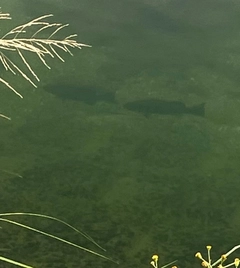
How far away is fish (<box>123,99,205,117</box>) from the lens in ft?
9.13

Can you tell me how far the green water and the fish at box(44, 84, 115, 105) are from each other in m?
0.04

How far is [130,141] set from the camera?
2.58 metres

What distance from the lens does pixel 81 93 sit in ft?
9.46

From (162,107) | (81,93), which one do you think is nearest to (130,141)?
(162,107)

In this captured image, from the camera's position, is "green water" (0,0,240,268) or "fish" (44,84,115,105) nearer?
"green water" (0,0,240,268)

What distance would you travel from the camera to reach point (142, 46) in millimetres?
3264

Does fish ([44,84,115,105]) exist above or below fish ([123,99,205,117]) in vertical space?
above

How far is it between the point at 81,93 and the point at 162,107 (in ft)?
1.41

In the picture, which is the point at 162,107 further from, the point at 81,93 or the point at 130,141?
the point at 81,93

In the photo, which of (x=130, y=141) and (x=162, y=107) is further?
(x=162, y=107)

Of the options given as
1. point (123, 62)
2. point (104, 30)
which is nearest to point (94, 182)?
point (123, 62)

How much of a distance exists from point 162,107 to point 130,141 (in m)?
0.33

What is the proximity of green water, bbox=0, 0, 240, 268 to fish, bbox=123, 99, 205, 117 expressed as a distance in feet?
0.11

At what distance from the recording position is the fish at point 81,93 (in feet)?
9.34
